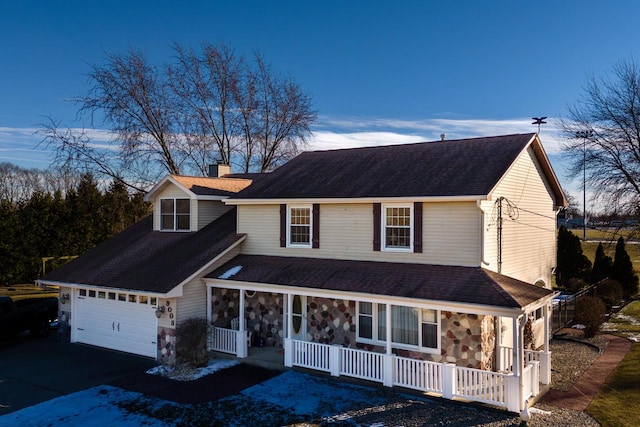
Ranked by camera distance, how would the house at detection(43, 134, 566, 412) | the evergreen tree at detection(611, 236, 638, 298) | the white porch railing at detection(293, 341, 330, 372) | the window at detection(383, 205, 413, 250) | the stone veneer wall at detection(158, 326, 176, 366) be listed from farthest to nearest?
the evergreen tree at detection(611, 236, 638, 298) → the stone veneer wall at detection(158, 326, 176, 366) → the window at detection(383, 205, 413, 250) → the white porch railing at detection(293, 341, 330, 372) → the house at detection(43, 134, 566, 412)

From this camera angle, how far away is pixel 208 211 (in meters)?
19.6

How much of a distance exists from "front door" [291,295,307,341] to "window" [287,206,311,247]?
181 centimetres

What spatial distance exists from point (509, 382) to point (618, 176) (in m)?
23.2

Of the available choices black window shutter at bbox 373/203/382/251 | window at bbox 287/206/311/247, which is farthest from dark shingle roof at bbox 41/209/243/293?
black window shutter at bbox 373/203/382/251

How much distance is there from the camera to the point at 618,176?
95.1 feet

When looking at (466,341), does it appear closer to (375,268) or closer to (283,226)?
(375,268)

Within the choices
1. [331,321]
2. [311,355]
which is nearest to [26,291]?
[331,321]

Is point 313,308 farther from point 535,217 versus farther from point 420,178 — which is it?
point 535,217

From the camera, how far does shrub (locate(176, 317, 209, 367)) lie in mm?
14953

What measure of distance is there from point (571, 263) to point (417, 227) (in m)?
21.6

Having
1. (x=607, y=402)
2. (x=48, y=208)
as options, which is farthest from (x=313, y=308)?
(x=48, y=208)

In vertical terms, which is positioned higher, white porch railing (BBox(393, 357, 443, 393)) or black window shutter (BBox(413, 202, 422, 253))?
black window shutter (BBox(413, 202, 422, 253))

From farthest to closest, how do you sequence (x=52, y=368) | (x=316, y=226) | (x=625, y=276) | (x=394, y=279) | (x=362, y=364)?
(x=625, y=276) < (x=316, y=226) < (x=52, y=368) < (x=394, y=279) < (x=362, y=364)

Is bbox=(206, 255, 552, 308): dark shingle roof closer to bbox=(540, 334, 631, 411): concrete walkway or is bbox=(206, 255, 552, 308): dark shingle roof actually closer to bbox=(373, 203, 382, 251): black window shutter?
bbox=(373, 203, 382, 251): black window shutter
